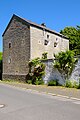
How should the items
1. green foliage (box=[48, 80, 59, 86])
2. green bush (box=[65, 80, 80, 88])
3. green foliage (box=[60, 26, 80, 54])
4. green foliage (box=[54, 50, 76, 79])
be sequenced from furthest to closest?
green foliage (box=[60, 26, 80, 54]) → green foliage (box=[48, 80, 59, 86]) → green foliage (box=[54, 50, 76, 79]) → green bush (box=[65, 80, 80, 88])

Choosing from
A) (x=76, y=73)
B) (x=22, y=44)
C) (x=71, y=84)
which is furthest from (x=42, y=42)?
(x=71, y=84)

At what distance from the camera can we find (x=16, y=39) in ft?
113

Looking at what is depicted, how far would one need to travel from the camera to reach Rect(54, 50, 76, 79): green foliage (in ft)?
76.3

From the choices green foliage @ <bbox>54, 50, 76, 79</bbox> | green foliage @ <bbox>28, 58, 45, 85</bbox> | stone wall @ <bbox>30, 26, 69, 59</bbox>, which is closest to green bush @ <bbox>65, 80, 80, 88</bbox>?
green foliage @ <bbox>54, 50, 76, 79</bbox>

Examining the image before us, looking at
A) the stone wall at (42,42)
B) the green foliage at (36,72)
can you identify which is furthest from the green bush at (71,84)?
the stone wall at (42,42)

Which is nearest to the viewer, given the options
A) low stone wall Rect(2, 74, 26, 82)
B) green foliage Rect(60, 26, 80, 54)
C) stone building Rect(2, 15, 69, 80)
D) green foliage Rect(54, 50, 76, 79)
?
green foliage Rect(54, 50, 76, 79)

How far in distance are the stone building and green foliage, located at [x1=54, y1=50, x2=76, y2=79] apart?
747cm

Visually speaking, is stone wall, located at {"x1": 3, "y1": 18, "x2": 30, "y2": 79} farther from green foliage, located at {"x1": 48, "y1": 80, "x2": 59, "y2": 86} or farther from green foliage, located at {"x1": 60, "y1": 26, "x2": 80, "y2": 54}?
→ green foliage, located at {"x1": 60, "y1": 26, "x2": 80, "y2": 54}

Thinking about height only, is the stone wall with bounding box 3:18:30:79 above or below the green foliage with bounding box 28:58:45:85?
above

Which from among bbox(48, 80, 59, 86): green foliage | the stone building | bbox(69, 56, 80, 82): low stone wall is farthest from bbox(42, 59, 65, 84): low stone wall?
the stone building

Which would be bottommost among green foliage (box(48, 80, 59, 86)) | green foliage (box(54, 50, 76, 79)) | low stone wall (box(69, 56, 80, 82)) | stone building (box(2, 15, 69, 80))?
green foliage (box(48, 80, 59, 86))

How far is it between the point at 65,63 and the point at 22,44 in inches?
424

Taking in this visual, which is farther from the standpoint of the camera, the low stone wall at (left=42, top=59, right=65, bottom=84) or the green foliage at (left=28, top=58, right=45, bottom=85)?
the green foliage at (left=28, top=58, right=45, bottom=85)

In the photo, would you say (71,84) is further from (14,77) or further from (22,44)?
(14,77)
